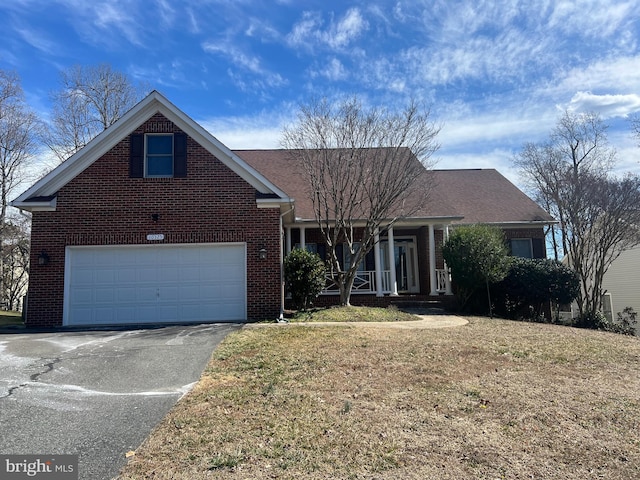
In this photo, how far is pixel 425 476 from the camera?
3.72 metres

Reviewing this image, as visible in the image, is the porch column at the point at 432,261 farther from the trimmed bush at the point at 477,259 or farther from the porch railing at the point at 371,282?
the trimmed bush at the point at 477,259

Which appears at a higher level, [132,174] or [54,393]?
[132,174]

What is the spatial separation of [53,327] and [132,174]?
4519mm

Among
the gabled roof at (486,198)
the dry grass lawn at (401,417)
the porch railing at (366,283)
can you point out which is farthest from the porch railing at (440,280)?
the dry grass lawn at (401,417)

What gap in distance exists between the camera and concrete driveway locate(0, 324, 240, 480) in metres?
4.33

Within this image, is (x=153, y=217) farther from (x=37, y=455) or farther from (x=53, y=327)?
(x=37, y=455)

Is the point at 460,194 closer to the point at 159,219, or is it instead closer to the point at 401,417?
the point at 159,219

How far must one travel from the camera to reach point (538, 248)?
19703 millimetres

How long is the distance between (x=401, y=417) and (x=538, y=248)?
56.0ft

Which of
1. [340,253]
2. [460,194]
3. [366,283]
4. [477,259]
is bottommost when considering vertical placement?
[366,283]

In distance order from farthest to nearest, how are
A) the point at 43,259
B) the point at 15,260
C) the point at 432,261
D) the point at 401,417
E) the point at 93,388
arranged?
the point at 15,260 < the point at 432,261 < the point at 43,259 < the point at 93,388 < the point at 401,417

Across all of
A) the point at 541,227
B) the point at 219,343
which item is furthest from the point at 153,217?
the point at 541,227

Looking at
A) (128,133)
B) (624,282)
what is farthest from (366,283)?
(624,282)

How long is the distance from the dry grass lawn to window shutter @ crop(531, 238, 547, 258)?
11786mm
